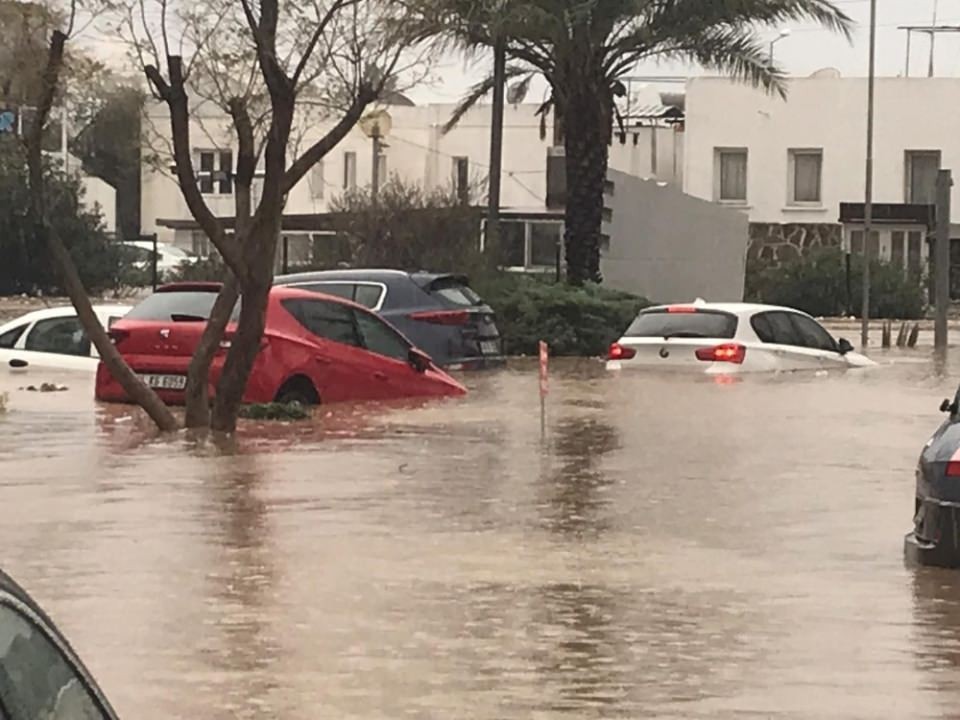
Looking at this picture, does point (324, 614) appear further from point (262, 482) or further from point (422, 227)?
point (422, 227)

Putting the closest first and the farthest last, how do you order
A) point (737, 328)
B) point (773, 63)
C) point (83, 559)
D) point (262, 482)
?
point (83, 559) < point (262, 482) < point (737, 328) < point (773, 63)

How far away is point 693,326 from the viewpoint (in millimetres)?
26312

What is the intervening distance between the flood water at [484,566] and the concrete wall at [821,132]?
36.1m

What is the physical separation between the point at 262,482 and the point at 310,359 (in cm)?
557

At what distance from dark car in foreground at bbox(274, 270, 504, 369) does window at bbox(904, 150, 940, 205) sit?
31717 mm

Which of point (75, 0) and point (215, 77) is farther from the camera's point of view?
point (215, 77)

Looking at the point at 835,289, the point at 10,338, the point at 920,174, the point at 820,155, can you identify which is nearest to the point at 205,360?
the point at 10,338

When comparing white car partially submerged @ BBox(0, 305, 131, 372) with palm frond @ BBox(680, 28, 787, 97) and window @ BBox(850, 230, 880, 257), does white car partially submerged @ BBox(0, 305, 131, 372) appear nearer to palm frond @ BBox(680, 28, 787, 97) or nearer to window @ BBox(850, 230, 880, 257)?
palm frond @ BBox(680, 28, 787, 97)

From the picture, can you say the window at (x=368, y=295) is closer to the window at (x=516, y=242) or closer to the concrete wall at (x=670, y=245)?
the concrete wall at (x=670, y=245)

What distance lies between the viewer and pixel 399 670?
9.31 metres

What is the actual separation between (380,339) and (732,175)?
36911mm

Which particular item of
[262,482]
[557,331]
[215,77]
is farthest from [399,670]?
[557,331]

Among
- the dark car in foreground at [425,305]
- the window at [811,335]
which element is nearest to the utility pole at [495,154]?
the dark car in foreground at [425,305]

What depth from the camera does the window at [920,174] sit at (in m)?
57.3
